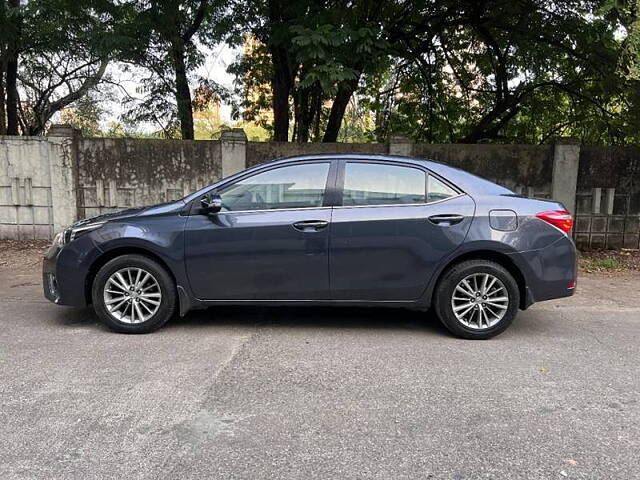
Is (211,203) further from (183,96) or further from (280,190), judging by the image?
(183,96)

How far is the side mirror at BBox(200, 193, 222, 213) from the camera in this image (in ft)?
15.3

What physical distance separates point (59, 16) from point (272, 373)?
899 centimetres

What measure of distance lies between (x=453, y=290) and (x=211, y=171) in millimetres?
5603

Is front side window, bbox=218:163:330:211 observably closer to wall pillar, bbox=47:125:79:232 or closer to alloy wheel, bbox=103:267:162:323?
alloy wheel, bbox=103:267:162:323

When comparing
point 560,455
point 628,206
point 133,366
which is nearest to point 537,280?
point 560,455

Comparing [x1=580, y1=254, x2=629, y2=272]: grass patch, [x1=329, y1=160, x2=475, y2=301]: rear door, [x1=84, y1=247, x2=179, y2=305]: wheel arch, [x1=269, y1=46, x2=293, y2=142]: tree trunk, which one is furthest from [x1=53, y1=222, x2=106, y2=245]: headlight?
[x1=269, y1=46, x2=293, y2=142]: tree trunk

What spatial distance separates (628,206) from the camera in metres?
8.97

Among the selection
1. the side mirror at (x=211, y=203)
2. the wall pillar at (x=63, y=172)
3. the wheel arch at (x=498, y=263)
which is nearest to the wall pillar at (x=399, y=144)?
the wheel arch at (x=498, y=263)

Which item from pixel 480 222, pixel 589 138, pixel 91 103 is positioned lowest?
pixel 480 222

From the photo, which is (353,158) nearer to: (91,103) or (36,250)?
(36,250)

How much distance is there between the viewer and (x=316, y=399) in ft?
11.3

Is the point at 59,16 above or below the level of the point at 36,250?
above

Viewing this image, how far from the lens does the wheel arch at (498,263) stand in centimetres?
468

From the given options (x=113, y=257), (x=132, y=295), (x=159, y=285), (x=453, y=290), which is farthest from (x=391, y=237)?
(x=113, y=257)
